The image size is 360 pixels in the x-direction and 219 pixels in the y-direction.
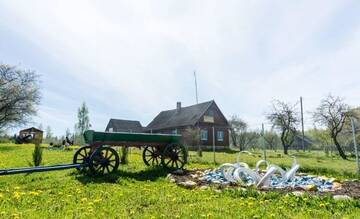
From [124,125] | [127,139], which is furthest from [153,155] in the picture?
[124,125]

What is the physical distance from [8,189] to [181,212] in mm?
4394

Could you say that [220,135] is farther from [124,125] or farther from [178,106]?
[124,125]

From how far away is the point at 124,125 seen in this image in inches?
1941

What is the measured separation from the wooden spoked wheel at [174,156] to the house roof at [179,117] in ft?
79.1

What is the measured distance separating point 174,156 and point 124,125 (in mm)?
38701

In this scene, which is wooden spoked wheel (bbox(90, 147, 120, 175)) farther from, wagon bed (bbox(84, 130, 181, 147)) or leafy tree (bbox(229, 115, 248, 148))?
leafy tree (bbox(229, 115, 248, 148))

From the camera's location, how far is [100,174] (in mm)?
9109

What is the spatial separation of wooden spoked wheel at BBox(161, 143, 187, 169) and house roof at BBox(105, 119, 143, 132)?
37.2 m

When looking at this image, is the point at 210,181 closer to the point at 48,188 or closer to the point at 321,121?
the point at 48,188

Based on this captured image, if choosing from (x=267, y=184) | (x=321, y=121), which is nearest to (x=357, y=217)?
(x=267, y=184)

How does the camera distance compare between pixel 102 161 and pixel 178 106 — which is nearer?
pixel 102 161

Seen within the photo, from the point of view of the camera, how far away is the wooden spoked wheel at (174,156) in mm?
11383

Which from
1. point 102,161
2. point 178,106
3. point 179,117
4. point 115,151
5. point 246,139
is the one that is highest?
point 178,106

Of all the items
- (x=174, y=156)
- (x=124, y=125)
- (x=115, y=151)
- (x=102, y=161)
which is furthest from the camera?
(x=124, y=125)
